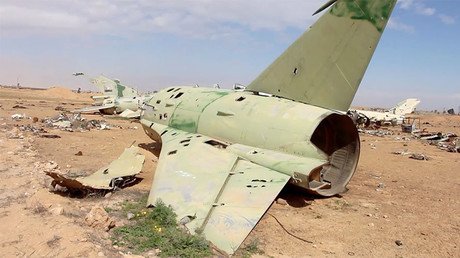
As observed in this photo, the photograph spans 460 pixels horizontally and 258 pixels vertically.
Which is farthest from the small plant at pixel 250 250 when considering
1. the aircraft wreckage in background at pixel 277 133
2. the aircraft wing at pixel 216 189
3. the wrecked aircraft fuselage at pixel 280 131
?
the wrecked aircraft fuselage at pixel 280 131

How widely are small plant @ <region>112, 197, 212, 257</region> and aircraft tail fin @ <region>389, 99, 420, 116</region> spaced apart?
39423mm

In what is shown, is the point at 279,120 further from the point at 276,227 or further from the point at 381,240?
the point at 381,240

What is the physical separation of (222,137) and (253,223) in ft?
13.4

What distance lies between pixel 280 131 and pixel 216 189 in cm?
246

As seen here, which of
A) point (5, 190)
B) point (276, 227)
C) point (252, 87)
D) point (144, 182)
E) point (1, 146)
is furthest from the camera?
point (1, 146)

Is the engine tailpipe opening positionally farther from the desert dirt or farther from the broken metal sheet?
the broken metal sheet

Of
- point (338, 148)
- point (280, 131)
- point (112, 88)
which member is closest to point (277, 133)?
point (280, 131)

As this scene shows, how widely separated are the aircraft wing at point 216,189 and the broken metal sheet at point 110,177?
1.03 metres

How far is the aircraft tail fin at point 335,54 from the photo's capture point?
353 inches

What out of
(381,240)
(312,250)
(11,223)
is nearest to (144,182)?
(11,223)

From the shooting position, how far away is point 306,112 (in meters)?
9.08

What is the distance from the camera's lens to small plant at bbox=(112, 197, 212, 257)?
226 inches

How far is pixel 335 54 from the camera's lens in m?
9.32

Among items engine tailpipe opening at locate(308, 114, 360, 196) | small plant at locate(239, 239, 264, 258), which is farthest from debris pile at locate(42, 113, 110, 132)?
small plant at locate(239, 239, 264, 258)
